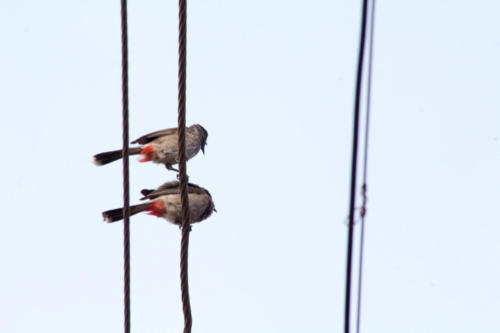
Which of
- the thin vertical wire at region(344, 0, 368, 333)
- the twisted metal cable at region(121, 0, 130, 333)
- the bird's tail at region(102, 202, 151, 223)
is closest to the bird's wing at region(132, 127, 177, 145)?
the bird's tail at region(102, 202, 151, 223)

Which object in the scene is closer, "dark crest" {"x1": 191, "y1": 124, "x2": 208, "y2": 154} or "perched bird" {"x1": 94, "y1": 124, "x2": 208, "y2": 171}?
"perched bird" {"x1": 94, "y1": 124, "x2": 208, "y2": 171}

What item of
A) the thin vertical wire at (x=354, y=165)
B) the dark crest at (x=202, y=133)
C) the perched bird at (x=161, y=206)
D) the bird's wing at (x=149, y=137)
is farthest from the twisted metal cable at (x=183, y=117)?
the dark crest at (x=202, y=133)

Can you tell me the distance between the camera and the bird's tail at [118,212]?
22.8ft

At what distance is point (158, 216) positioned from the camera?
7152 mm

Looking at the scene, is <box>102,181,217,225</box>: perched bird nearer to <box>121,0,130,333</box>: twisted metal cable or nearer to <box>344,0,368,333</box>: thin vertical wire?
<box>121,0,130,333</box>: twisted metal cable

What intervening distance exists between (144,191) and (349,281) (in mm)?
4700

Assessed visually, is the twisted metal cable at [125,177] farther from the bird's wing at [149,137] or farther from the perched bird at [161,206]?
the bird's wing at [149,137]

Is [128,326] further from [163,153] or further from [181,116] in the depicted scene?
[163,153]

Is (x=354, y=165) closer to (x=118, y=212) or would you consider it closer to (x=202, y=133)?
(x=118, y=212)

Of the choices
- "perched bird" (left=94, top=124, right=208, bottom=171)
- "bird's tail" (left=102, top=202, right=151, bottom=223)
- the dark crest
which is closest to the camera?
"bird's tail" (left=102, top=202, right=151, bottom=223)

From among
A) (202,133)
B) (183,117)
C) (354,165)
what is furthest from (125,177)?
(202,133)

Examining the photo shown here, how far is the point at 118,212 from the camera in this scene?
700 centimetres

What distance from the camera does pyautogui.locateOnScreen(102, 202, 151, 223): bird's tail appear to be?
693 centimetres

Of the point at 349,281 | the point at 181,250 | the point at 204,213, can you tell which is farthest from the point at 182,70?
the point at 204,213
